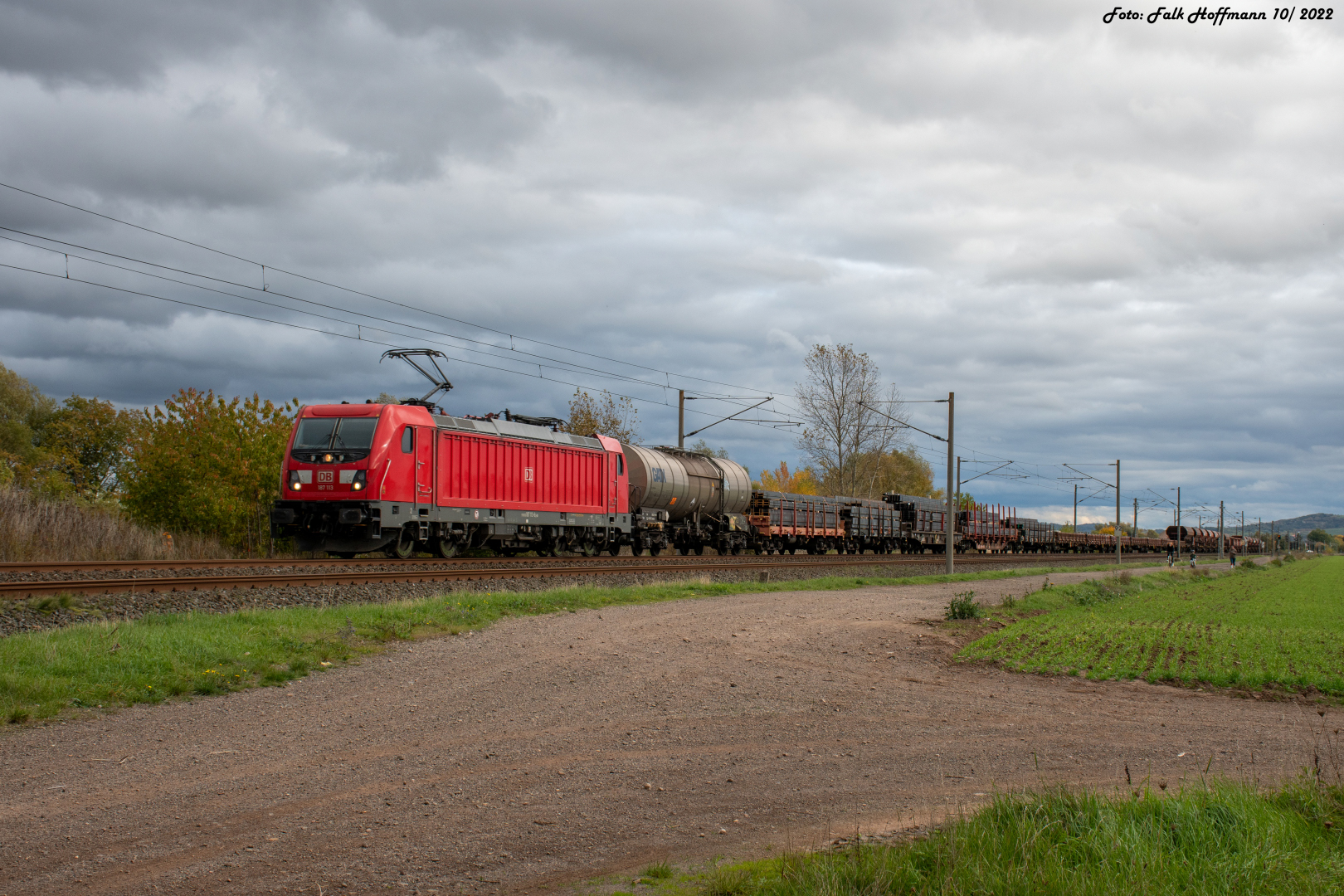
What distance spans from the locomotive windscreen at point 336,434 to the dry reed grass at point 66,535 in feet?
17.9

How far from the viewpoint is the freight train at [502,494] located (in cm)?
2353

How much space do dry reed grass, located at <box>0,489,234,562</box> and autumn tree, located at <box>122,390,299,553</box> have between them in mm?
3186

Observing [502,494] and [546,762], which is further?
[502,494]

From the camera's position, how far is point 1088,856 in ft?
16.5

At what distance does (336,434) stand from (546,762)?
59.9ft

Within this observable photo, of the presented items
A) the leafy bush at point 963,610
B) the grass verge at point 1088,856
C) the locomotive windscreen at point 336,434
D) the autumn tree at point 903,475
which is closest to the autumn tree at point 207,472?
the locomotive windscreen at point 336,434

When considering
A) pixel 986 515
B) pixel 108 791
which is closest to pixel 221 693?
pixel 108 791

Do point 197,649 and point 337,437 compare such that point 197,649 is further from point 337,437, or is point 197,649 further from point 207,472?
point 207,472

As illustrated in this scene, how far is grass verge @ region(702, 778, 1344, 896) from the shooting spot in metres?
4.65

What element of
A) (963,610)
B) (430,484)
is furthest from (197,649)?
(430,484)

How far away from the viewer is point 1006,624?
730 inches

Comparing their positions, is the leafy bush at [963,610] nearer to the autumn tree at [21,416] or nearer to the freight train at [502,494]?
the freight train at [502,494]

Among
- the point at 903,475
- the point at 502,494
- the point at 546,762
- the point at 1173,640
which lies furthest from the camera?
the point at 903,475

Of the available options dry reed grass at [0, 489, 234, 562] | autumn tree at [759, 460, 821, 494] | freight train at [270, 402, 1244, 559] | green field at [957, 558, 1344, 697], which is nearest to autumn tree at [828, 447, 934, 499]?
autumn tree at [759, 460, 821, 494]
